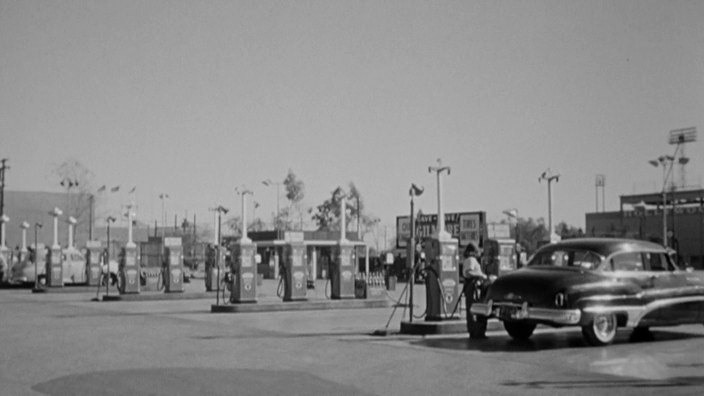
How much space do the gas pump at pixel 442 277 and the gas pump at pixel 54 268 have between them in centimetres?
2707

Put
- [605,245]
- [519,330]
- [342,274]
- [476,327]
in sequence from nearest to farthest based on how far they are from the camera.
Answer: [605,245] < [519,330] < [476,327] < [342,274]

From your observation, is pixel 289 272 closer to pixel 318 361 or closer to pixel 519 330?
pixel 519 330

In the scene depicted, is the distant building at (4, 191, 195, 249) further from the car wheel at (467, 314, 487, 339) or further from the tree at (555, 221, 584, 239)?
the car wheel at (467, 314, 487, 339)

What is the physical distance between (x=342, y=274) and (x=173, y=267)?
26.4ft

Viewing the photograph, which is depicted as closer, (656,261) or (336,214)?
(656,261)

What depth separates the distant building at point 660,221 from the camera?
278ft

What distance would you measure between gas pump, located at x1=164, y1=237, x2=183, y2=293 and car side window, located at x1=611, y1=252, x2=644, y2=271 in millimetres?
21920

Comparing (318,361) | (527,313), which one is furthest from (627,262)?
(318,361)

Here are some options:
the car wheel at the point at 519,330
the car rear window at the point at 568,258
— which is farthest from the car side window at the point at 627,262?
the car wheel at the point at 519,330

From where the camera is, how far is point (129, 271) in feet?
116

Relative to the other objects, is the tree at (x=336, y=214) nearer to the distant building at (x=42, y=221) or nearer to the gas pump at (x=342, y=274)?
the distant building at (x=42, y=221)

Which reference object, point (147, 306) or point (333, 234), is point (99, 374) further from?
point (333, 234)

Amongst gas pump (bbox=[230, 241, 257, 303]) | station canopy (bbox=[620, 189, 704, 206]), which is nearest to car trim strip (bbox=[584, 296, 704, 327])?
gas pump (bbox=[230, 241, 257, 303])

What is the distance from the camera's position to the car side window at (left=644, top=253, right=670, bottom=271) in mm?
16047
